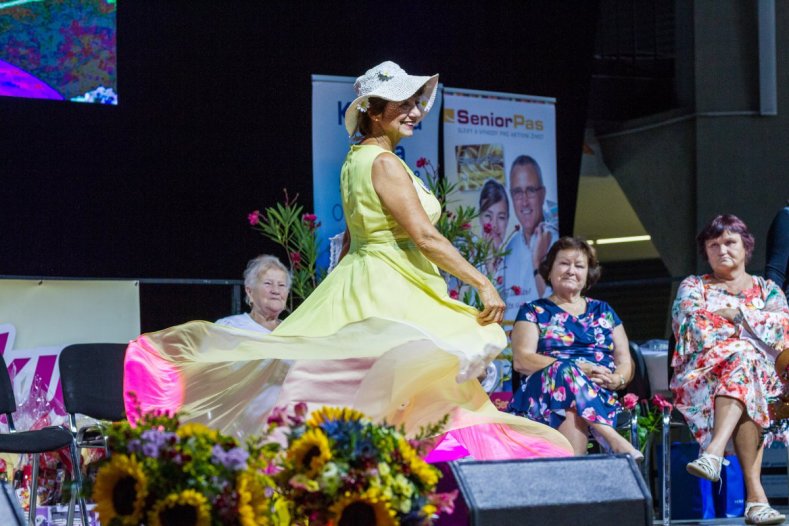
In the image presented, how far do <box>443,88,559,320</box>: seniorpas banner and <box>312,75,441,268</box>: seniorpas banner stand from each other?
35 cm

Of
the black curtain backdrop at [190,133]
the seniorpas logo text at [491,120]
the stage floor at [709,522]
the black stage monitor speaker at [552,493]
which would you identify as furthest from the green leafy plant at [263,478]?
the seniorpas logo text at [491,120]

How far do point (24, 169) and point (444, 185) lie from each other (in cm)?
214

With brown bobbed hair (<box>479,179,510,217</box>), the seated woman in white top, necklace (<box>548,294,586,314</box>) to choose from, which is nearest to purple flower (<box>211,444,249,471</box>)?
necklace (<box>548,294,586,314</box>)

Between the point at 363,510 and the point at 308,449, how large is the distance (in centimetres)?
15

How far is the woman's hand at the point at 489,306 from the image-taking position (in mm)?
3420

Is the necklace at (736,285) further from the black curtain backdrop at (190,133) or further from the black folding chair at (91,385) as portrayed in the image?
the black curtain backdrop at (190,133)

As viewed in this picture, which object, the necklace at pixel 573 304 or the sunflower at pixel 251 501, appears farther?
the necklace at pixel 573 304

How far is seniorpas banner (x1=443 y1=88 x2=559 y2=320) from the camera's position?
25.0 ft

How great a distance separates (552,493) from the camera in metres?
2.73

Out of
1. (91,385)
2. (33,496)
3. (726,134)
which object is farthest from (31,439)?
(726,134)

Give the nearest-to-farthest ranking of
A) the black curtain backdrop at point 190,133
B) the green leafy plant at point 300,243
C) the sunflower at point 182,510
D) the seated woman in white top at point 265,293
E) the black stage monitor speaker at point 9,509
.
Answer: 1. the sunflower at point 182,510
2. the black stage monitor speaker at point 9,509
3. the seated woman in white top at point 265,293
4. the green leafy plant at point 300,243
5. the black curtain backdrop at point 190,133

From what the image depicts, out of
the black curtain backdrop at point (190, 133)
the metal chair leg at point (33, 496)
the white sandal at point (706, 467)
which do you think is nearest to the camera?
the white sandal at point (706, 467)

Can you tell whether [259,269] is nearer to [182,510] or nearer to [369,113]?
[369,113]

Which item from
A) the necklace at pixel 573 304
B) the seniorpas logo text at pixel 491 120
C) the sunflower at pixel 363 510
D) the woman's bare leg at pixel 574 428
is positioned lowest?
the woman's bare leg at pixel 574 428
